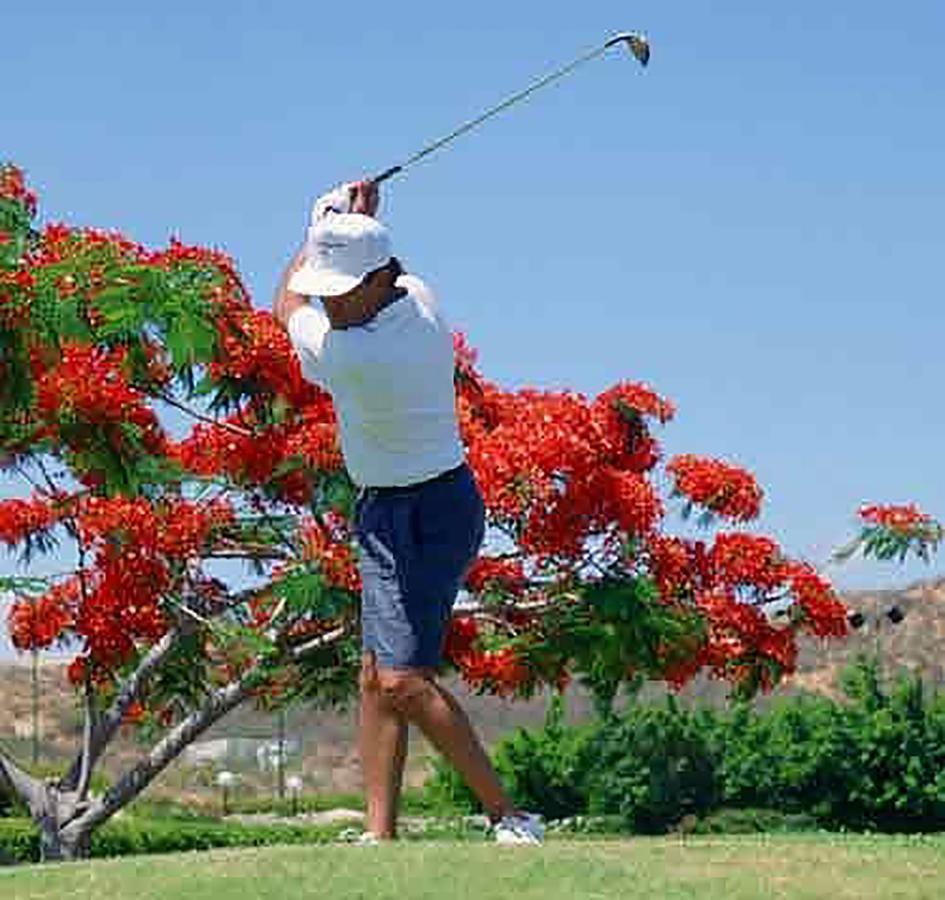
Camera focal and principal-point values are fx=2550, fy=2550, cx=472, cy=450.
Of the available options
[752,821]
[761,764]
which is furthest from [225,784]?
[752,821]

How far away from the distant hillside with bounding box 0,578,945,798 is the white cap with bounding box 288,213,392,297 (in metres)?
20.8

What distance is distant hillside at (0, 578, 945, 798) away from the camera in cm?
3341

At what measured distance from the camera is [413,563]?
292 inches

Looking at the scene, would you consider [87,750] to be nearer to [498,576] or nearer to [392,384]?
[498,576]

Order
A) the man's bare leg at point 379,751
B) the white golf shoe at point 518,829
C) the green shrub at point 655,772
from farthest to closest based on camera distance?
the green shrub at point 655,772 < the white golf shoe at point 518,829 < the man's bare leg at point 379,751

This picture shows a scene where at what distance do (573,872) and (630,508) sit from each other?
342 inches

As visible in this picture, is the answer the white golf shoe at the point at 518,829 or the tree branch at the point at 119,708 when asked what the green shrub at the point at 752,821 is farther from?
the white golf shoe at the point at 518,829

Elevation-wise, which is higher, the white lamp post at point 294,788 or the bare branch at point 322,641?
the bare branch at point 322,641

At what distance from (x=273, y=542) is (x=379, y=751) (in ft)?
26.8

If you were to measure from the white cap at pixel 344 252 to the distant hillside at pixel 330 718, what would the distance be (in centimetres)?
2083

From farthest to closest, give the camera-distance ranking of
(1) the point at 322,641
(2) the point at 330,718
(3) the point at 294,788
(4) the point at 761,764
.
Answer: (2) the point at 330,718, (3) the point at 294,788, (4) the point at 761,764, (1) the point at 322,641

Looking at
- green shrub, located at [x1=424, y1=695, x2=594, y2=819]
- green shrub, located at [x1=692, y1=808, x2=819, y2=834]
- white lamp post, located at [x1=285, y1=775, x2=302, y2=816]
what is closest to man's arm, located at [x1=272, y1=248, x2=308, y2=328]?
green shrub, located at [x1=692, y1=808, x2=819, y2=834]

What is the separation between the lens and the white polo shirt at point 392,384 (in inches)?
290

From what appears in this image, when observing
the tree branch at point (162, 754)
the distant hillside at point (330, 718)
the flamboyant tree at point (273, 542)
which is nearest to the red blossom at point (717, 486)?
the flamboyant tree at point (273, 542)
